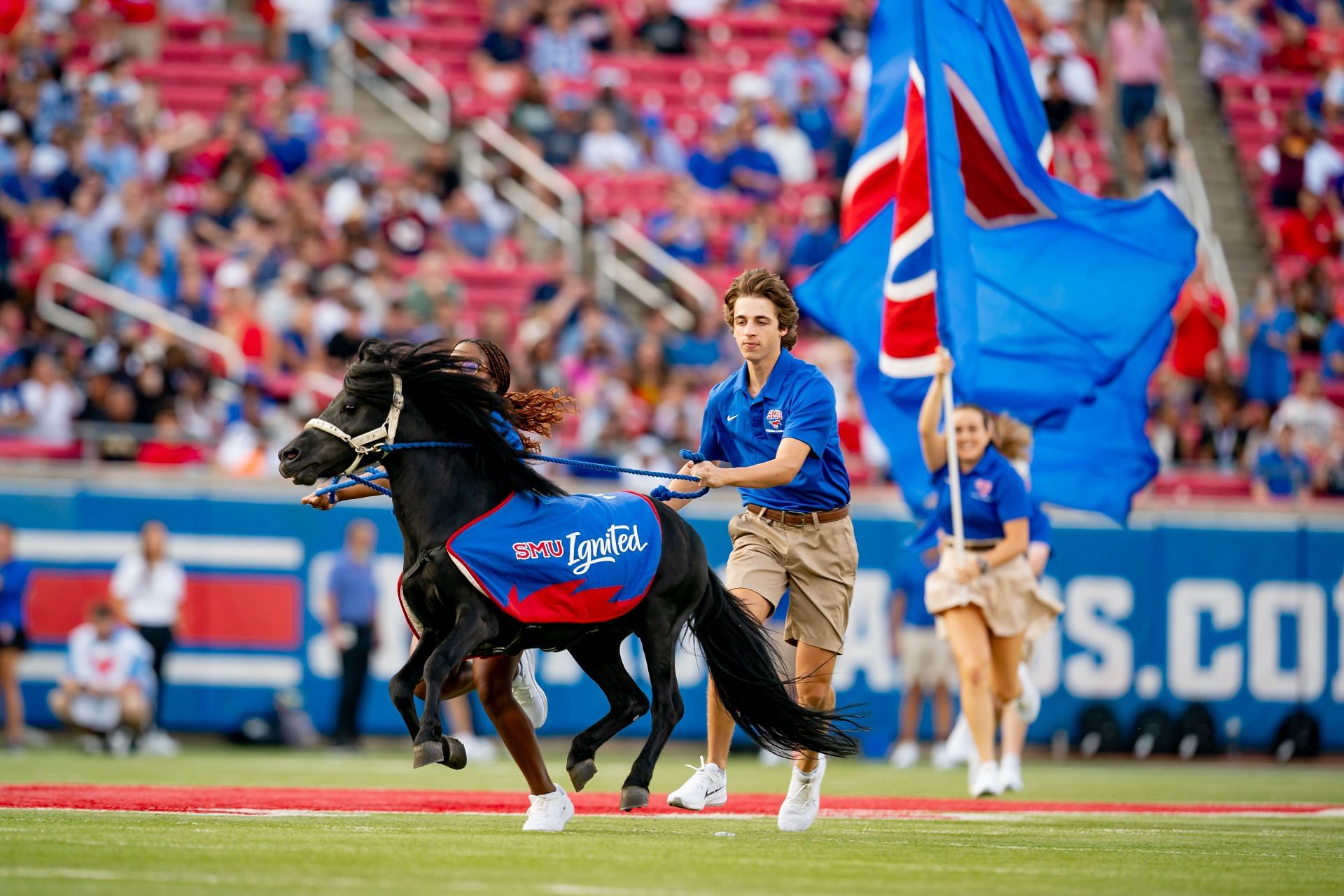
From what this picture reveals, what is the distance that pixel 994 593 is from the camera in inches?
436

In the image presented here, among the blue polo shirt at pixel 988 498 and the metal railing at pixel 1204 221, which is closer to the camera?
the blue polo shirt at pixel 988 498

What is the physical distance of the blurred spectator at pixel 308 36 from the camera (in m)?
21.8

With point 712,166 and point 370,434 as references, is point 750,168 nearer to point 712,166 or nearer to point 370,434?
point 712,166

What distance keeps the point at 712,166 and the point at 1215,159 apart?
7.96 metres

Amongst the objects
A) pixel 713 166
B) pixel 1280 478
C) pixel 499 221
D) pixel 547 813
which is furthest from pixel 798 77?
pixel 547 813

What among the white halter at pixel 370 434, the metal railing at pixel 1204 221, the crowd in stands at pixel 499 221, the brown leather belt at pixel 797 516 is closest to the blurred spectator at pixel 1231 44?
the crowd in stands at pixel 499 221

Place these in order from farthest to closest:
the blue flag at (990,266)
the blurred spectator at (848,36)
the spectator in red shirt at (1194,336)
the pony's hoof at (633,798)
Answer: the blurred spectator at (848,36) → the spectator in red shirt at (1194,336) → the blue flag at (990,266) → the pony's hoof at (633,798)

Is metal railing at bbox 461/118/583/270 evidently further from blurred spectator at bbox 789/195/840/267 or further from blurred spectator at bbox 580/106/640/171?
blurred spectator at bbox 789/195/840/267

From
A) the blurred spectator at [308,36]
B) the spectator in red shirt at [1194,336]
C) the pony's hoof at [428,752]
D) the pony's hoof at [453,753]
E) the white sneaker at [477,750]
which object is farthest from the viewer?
the blurred spectator at [308,36]

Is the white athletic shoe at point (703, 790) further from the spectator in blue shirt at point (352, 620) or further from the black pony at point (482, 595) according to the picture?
the spectator in blue shirt at point (352, 620)

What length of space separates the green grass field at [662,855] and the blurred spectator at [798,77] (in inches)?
595

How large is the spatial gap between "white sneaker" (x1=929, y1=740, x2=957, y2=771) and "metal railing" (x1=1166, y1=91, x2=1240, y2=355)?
268 inches

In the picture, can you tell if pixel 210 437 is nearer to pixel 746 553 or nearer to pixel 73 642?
pixel 73 642

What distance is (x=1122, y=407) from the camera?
1341 centimetres
